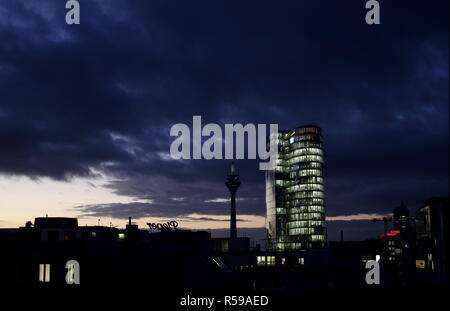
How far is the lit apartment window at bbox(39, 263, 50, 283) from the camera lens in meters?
45.0

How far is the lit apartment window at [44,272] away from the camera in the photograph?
4500cm

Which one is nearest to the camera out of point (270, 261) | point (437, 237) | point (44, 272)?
point (44, 272)

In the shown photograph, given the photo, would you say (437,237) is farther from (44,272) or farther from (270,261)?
(270,261)

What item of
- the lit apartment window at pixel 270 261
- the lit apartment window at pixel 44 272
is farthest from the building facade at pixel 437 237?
the lit apartment window at pixel 270 261

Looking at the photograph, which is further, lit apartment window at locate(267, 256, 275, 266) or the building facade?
lit apartment window at locate(267, 256, 275, 266)

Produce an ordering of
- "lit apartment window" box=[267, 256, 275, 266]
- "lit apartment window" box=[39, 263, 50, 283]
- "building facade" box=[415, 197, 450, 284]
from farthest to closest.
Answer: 1. "lit apartment window" box=[267, 256, 275, 266]
2. "building facade" box=[415, 197, 450, 284]
3. "lit apartment window" box=[39, 263, 50, 283]

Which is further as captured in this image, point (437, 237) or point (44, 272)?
point (437, 237)

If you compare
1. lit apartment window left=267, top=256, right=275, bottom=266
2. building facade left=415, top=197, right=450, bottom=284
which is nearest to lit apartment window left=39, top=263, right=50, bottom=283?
building facade left=415, top=197, right=450, bottom=284

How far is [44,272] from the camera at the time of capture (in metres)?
45.2

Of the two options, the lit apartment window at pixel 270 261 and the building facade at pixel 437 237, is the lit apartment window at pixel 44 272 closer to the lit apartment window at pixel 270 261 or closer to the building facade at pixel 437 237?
the building facade at pixel 437 237

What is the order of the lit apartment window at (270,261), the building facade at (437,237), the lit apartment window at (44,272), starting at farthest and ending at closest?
the lit apartment window at (270,261) → the building facade at (437,237) → the lit apartment window at (44,272)

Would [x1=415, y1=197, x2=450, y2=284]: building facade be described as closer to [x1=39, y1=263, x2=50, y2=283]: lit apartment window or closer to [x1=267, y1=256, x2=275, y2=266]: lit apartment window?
[x1=39, y1=263, x2=50, y2=283]: lit apartment window

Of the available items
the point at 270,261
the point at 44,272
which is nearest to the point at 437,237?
the point at 44,272
